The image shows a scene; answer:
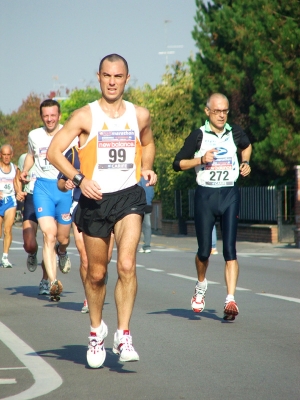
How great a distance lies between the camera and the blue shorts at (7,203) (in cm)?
1772

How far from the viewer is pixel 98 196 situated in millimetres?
6488

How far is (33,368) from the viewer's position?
6.49m

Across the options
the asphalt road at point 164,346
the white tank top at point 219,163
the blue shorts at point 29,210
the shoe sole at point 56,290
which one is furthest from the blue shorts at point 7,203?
the white tank top at point 219,163

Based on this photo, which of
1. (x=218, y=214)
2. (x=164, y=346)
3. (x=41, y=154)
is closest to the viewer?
(x=164, y=346)

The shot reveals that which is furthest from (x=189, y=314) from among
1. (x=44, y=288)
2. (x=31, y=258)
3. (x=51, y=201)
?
(x=31, y=258)

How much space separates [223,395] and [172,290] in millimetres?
6755

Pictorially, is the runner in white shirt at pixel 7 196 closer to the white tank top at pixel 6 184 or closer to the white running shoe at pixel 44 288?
the white tank top at pixel 6 184

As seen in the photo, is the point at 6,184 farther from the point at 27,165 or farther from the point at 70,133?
the point at 70,133

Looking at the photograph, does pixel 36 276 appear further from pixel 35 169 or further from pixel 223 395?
pixel 223 395

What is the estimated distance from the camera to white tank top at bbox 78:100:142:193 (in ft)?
21.8

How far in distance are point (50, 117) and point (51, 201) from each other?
38.3 inches

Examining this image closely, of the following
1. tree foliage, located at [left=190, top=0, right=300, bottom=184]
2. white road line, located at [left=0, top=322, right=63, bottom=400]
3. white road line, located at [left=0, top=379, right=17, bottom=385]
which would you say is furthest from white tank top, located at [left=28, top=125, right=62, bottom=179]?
tree foliage, located at [left=190, top=0, right=300, bottom=184]

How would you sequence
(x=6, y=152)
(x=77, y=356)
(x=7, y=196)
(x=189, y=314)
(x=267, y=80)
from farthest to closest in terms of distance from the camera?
(x=267, y=80) < (x=7, y=196) < (x=6, y=152) < (x=189, y=314) < (x=77, y=356)

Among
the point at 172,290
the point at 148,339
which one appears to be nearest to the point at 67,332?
the point at 148,339
